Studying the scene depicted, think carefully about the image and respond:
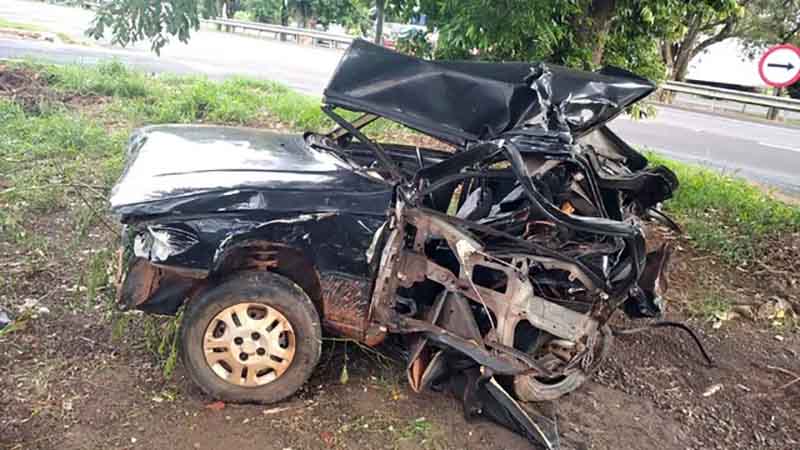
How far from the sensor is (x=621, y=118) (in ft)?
48.2

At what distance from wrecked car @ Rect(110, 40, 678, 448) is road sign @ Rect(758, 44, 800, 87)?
6.57 m

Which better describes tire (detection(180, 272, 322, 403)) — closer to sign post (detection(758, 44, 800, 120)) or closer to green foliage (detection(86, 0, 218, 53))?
green foliage (detection(86, 0, 218, 53))

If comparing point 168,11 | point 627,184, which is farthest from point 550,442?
point 168,11

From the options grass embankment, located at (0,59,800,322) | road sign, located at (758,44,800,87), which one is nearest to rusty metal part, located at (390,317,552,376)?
grass embankment, located at (0,59,800,322)

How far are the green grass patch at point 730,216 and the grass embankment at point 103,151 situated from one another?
0.04 feet

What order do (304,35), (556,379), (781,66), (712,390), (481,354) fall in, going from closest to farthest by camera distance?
(481,354) < (556,379) < (712,390) < (781,66) < (304,35)

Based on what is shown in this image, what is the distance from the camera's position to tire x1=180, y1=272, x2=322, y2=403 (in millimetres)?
3225

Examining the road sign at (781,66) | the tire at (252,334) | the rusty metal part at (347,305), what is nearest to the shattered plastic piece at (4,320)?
the tire at (252,334)

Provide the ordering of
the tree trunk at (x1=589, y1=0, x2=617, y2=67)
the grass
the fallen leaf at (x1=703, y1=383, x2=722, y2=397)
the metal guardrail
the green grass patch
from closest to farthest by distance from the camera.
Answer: the fallen leaf at (x1=703, y1=383, x2=722, y2=397), the green grass patch, the tree trunk at (x1=589, y1=0, x2=617, y2=67), the metal guardrail, the grass

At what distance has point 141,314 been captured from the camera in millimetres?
4113

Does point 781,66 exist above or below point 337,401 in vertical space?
above

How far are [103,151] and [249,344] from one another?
4954 mm

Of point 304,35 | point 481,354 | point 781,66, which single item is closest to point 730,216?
point 781,66

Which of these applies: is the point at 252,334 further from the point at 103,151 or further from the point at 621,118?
the point at 621,118
